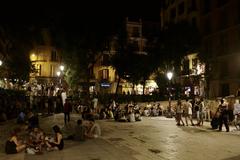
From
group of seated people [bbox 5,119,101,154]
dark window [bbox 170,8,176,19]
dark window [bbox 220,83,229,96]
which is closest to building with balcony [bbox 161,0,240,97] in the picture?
dark window [bbox 220,83,229,96]

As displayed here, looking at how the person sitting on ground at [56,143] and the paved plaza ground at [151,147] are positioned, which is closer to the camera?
the paved plaza ground at [151,147]

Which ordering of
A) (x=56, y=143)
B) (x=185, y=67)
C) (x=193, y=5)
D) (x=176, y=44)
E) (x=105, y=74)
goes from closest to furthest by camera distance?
(x=56, y=143) → (x=176, y=44) → (x=185, y=67) → (x=193, y=5) → (x=105, y=74)

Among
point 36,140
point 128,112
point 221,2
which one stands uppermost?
point 221,2

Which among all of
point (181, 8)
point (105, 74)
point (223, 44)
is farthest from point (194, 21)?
point (105, 74)

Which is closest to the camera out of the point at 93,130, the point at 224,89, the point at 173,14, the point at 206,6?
the point at 93,130

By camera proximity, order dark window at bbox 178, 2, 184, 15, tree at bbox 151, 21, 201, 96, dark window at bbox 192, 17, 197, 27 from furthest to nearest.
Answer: dark window at bbox 178, 2, 184, 15 < dark window at bbox 192, 17, 197, 27 < tree at bbox 151, 21, 201, 96

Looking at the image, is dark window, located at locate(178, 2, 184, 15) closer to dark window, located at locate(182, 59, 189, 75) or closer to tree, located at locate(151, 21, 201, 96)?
tree, located at locate(151, 21, 201, 96)

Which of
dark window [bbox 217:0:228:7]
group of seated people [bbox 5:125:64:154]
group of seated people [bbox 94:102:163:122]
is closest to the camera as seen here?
group of seated people [bbox 5:125:64:154]

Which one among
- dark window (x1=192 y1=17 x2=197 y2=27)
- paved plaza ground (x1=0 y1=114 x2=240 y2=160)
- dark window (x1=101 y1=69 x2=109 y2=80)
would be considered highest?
dark window (x1=192 y1=17 x2=197 y2=27)

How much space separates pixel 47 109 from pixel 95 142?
21790mm

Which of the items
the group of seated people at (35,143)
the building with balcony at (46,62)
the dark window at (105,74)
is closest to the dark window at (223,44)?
the dark window at (105,74)

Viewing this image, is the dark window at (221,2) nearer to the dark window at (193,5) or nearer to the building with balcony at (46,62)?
the dark window at (193,5)

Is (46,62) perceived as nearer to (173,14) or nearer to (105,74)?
(105,74)

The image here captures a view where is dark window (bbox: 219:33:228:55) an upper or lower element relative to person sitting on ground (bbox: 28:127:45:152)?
upper
